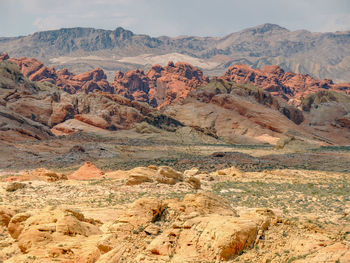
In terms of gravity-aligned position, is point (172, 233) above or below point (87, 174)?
above

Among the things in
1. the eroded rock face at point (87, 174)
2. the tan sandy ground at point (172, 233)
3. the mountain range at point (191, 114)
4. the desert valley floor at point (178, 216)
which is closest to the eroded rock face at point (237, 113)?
the mountain range at point (191, 114)

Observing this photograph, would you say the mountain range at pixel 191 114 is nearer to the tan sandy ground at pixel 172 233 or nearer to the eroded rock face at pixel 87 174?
the eroded rock face at pixel 87 174

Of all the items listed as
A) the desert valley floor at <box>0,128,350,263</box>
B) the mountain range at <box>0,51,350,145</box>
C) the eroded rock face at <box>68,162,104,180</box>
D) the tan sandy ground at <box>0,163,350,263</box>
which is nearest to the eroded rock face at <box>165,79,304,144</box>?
the mountain range at <box>0,51,350,145</box>

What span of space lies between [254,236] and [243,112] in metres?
103

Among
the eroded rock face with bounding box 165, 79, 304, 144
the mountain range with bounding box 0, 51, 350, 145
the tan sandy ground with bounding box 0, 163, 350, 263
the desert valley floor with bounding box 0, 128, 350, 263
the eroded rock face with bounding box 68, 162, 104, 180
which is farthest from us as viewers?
the eroded rock face with bounding box 165, 79, 304, 144

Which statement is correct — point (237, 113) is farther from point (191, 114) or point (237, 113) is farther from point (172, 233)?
point (172, 233)

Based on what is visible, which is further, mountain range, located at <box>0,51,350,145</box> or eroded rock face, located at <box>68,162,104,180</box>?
mountain range, located at <box>0,51,350,145</box>

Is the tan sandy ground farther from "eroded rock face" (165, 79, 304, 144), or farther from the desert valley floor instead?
"eroded rock face" (165, 79, 304, 144)

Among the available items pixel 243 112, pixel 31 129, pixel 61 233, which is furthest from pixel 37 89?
pixel 61 233

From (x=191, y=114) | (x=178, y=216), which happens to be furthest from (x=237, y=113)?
(x=178, y=216)

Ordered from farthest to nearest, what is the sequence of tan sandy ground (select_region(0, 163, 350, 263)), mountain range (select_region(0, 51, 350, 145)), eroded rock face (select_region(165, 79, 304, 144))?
eroded rock face (select_region(165, 79, 304, 144)), mountain range (select_region(0, 51, 350, 145)), tan sandy ground (select_region(0, 163, 350, 263))

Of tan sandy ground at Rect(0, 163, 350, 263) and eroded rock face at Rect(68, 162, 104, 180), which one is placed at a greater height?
tan sandy ground at Rect(0, 163, 350, 263)

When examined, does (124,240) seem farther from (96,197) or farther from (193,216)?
(96,197)

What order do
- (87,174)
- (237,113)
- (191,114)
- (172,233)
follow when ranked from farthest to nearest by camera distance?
(191,114)
(237,113)
(87,174)
(172,233)
